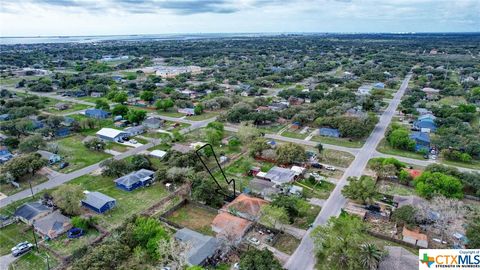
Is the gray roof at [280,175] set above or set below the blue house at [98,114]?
below

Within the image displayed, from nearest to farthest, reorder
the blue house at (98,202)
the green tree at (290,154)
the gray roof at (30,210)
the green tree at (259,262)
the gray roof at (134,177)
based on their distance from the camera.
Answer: the green tree at (259,262) → the gray roof at (30,210) → the blue house at (98,202) → the gray roof at (134,177) → the green tree at (290,154)

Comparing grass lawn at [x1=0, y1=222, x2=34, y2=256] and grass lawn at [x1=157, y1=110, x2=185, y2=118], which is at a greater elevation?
grass lawn at [x1=157, y1=110, x2=185, y2=118]

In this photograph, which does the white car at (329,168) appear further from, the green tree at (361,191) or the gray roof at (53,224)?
the gray roof at (53,224)

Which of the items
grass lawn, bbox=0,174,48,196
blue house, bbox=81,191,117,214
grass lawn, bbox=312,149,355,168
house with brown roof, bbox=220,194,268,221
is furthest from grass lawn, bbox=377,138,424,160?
grass lawn, bbox=0,174,48,196

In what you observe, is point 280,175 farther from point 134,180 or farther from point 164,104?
point 164,104

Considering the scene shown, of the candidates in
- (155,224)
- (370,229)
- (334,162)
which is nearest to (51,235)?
(155,224)

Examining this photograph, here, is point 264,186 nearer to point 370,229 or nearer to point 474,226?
point 370,229

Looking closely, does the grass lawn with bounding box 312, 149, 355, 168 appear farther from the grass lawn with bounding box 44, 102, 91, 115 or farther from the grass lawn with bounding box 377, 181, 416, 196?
the grass lawn with bounding box 44, 102, 91, 115

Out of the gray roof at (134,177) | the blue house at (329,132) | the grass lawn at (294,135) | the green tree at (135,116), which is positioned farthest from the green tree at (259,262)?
the green tree at (135,116)
